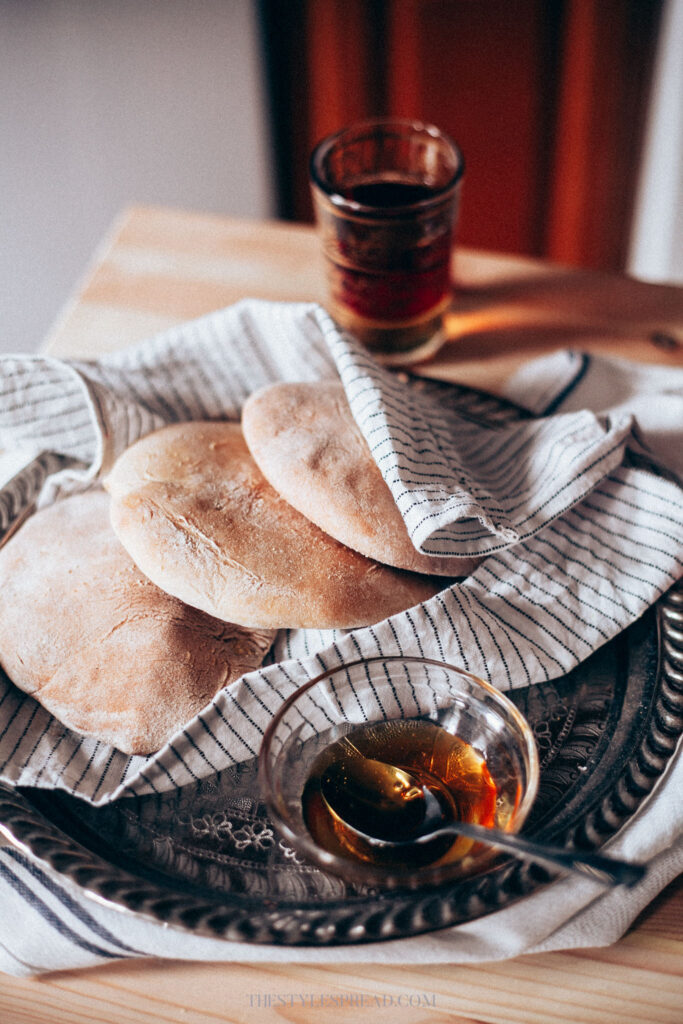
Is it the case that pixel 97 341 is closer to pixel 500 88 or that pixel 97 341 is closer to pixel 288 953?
pixel 288 953

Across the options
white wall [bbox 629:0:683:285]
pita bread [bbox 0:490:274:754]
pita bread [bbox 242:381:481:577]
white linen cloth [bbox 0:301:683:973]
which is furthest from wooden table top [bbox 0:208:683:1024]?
white wall [bbox 629:0:683:285]

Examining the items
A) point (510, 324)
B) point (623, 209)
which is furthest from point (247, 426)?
point (623, 209)

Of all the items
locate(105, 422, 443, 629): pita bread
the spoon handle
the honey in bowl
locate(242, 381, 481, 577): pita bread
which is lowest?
the honey in bowl

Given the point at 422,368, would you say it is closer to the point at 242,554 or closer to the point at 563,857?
the point at 242,554

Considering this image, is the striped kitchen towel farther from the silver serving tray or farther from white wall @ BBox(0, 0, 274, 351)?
white wall @ BBox(0, 0, 274, 351)

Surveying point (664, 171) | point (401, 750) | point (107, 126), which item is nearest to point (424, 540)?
point (401, 750)

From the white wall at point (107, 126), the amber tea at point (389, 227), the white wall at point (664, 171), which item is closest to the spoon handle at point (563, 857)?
the amber tea at point (389, 227)
